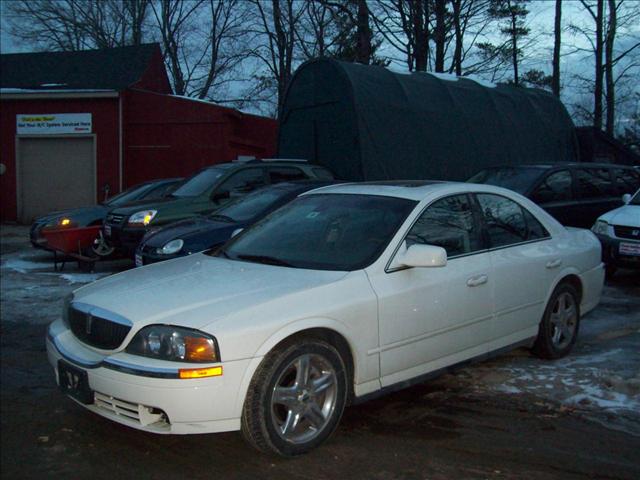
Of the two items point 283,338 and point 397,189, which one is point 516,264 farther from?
point 283,338

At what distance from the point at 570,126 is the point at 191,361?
14743 mm

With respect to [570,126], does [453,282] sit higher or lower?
lower

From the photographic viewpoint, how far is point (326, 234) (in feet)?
15.1

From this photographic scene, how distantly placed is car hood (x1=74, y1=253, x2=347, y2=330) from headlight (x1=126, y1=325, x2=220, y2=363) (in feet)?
0.14

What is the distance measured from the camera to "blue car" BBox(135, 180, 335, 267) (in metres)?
7.76

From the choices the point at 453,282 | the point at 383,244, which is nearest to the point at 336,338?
the point at 383,244

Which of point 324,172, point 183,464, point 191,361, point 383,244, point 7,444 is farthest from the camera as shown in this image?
point 324,172

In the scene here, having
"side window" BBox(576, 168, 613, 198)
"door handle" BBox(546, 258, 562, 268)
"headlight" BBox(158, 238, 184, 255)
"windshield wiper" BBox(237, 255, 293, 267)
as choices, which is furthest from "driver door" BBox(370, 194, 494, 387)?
"side window" BBox(576, 168, 613, 198)

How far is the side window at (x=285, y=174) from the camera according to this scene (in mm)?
10172

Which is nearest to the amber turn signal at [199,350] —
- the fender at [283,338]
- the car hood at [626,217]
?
the fender at [283,338]

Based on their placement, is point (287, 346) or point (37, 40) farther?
point (37, 40)

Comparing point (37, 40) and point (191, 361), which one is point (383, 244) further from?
point (37, 40)

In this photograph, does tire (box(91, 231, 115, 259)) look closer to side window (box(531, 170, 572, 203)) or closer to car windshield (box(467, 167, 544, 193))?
car windshield (box(467, 167, 544, 193))

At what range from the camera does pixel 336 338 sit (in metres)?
3.85
